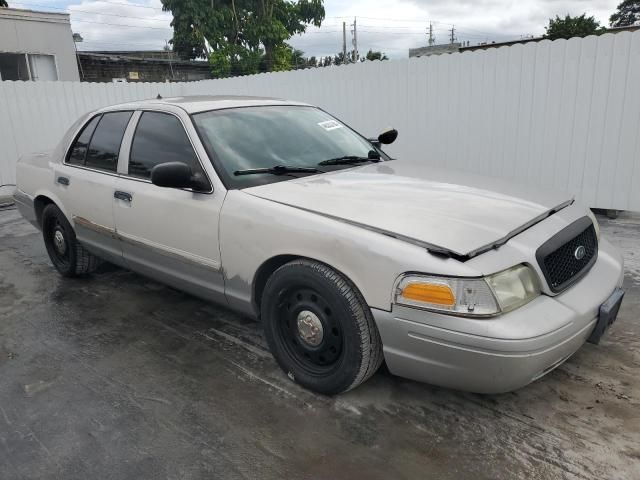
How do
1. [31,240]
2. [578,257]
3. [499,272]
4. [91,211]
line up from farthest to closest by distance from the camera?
[31,240], [91,211], [578,257], [499,272]

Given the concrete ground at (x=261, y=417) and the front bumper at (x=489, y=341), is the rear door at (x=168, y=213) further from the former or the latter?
the front bumper at (x=489, y=341)

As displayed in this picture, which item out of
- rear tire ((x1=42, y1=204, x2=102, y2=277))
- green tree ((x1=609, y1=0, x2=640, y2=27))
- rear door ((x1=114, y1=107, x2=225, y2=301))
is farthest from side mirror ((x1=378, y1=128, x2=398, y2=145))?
green tree ((x1=609, y1=0, x2=640, y2=27))

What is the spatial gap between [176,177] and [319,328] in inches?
48.3

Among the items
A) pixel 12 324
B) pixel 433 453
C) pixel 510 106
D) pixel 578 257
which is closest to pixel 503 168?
pixel 510 106

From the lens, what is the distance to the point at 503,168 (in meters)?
6.70

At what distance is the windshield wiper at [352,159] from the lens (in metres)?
3.41

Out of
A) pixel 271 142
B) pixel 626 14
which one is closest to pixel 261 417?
pixel 271 142

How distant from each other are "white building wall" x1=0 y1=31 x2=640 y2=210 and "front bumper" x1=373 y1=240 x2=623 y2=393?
3.97 m

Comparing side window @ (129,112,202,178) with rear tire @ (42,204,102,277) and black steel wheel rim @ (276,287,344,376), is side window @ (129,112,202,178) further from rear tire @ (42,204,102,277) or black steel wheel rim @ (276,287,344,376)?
rear tire @ (42,204,102,277)

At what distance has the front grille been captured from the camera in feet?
7.76

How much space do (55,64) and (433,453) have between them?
17.7 metres

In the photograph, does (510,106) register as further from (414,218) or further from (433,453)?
(433,453)

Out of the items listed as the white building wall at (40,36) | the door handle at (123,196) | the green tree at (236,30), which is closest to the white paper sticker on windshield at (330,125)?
the door handle at (123,196)

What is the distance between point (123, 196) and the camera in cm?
367
